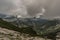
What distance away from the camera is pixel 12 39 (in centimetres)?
13150

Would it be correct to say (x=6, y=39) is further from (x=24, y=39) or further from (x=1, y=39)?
(x=24, y=39)

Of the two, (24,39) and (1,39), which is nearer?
(1,39)

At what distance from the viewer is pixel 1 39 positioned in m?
118

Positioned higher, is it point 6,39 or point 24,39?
point 24,39

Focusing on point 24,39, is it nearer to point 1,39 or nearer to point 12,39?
point 12,39

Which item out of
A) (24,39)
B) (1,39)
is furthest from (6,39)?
(24,39)

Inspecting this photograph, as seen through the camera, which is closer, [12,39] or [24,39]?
[12,39]

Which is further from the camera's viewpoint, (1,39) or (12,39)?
(12,39)

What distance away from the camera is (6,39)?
405ft

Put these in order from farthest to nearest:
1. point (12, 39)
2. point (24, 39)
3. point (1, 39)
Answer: point (24, 39) → point (12, 39) → point (1, 39)

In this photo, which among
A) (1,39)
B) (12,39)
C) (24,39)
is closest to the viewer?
(1,39)

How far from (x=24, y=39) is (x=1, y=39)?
3790 centimetres

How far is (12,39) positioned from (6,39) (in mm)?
8909

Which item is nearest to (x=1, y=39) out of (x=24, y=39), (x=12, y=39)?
(x=12, y=39)
